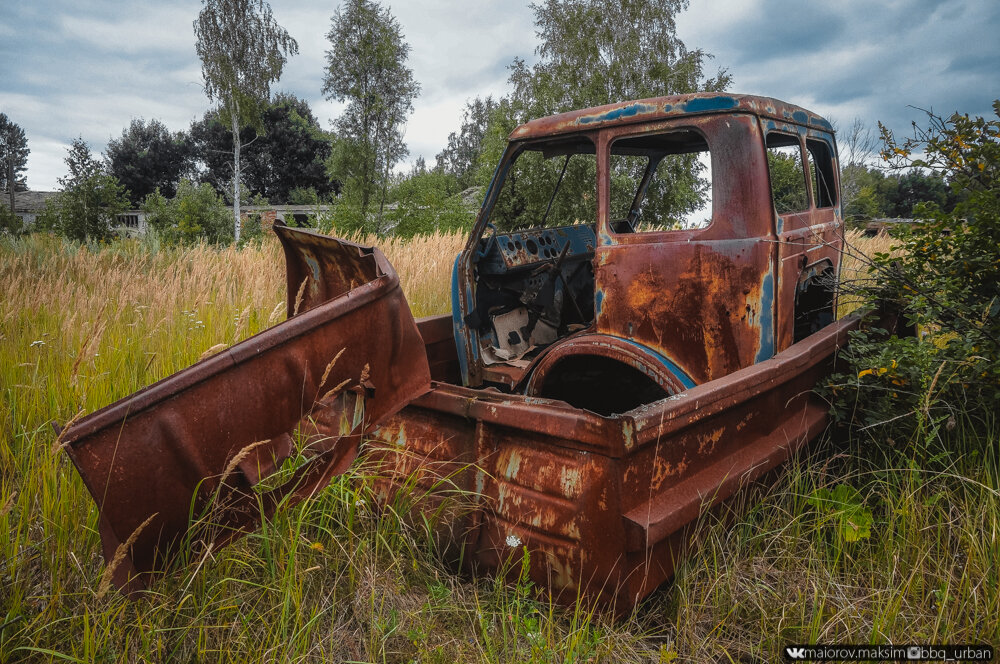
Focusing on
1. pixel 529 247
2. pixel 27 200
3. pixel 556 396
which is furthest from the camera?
pixel 27 200

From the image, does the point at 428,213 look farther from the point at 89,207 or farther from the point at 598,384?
the point at 598,384

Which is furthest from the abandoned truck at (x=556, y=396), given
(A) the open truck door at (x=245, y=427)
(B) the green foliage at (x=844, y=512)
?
(B) the green foliage at (x=844, y=512)

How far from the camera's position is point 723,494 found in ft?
7.33

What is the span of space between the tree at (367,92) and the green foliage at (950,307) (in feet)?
49.6

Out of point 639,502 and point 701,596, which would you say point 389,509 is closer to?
point 639,502

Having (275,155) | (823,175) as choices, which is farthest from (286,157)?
(823,175)

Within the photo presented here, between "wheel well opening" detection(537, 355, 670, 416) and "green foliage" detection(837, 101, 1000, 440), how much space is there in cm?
96

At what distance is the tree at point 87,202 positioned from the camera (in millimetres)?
13859

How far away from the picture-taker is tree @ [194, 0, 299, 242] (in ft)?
65.3

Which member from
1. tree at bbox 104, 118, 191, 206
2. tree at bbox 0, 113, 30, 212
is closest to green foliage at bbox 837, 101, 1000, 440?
tree at bbox 104, 118, 191, 206

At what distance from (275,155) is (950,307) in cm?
3604

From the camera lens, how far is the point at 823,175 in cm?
394

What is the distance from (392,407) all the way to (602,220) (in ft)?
4.88

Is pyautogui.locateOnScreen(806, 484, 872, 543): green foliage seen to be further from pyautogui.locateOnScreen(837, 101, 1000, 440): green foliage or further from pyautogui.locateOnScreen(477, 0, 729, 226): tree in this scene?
pyautogui.locateOnScreen(477, 0, 729, 226): tree
